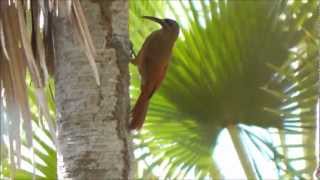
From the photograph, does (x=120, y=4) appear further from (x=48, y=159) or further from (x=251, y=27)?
(x=251, y=27)

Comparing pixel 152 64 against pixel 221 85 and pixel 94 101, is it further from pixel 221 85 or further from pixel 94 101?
pixel 221 85

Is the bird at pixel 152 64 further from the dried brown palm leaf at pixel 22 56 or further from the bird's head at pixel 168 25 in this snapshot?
the dried brown palm leaf at pixel 22 56

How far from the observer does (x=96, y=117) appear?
1.91 metres

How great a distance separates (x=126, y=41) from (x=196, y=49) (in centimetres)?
141

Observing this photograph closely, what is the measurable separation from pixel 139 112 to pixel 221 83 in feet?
4.17

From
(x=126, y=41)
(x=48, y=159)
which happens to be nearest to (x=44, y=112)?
(x=126, y=41)

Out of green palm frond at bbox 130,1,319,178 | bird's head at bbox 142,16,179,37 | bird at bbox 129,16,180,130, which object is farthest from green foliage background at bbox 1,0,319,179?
bird at bbox 129,16,180,130

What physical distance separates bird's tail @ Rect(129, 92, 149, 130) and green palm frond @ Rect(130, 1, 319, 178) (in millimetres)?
1058

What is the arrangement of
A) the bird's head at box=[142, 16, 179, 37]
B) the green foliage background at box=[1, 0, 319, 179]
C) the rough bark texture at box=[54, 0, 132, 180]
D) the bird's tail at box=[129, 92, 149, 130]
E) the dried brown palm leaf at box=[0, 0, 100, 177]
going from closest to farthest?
1. the dried brown palm leaf at box=[0, 0, 100, 177]
2. the rough bark texture at box=[54, 0, 132, 180]
3. the bird's tail at box=[129, 92, 149, 130]
4. the bird's head at box=[142, 16, 179, 37]
5. the green foliage background at box=[1, 0, 319, 179]

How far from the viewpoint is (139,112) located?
2.20 m

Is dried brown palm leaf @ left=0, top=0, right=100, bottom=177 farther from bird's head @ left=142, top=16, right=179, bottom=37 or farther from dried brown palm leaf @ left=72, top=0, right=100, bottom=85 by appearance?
bird's head @ left=142, top=16, right=179, bottom=37

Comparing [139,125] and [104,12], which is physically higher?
[104,12]

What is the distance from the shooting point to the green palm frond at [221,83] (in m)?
3.35

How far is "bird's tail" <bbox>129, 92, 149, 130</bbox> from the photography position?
2.10 m
